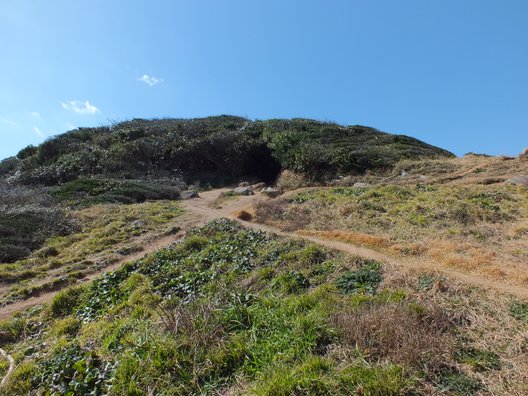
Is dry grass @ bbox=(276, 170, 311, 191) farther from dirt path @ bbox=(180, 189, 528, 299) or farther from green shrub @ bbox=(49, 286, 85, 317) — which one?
green shrub @ bbox=(49, 286, 85, 317)

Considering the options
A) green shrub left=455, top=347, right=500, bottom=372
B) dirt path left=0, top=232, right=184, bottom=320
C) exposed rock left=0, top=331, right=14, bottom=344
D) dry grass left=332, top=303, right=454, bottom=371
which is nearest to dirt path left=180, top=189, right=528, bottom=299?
dry grass left=332, top=303, right=454, bottom=371

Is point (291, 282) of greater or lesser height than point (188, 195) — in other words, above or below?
below

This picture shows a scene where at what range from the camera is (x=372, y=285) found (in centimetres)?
672

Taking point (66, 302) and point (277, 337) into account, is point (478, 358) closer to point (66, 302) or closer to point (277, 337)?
point (277, 337)

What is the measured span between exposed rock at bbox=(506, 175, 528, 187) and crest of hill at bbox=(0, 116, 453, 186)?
808 cm

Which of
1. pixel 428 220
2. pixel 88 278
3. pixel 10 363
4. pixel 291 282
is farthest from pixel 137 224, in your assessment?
pixel 428 220

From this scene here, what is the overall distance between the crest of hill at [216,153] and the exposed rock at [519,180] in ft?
26.5

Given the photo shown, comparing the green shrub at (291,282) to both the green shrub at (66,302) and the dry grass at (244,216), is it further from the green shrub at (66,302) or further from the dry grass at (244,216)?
the dry grass at (244,216)

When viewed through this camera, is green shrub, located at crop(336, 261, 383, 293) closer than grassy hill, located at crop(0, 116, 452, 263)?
Yes

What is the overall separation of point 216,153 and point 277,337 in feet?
80.2

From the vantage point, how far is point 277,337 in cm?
550

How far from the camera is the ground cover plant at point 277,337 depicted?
→ 4453mm

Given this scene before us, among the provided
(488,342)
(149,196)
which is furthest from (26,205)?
(488,342)

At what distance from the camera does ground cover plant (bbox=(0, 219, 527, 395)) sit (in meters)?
4.45
